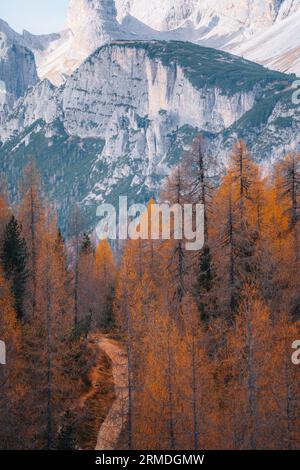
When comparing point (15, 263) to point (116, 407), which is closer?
point (116, 407)

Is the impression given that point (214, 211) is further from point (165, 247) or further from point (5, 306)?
point (5, 306)

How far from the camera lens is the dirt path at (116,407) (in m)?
34.2

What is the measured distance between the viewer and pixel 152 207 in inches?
2238

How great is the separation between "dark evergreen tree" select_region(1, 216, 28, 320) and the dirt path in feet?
23.9

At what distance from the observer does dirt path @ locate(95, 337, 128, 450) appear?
112 feet

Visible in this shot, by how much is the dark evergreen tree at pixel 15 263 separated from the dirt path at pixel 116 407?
7271 millimetres

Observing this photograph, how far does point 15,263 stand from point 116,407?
13096mm

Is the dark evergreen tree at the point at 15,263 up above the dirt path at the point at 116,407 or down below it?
above

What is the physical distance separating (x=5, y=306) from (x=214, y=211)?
1580cm

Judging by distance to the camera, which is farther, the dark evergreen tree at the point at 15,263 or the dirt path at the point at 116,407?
the dark evergreen tree at the point at 15,263

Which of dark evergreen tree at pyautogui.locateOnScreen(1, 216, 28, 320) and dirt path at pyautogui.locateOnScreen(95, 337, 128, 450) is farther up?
dark evergreen tree at pyautogui.locateOnScreen(1, 216, 28, 320)

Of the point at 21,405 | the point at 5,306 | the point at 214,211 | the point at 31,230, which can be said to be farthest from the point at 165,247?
the point at 21,405

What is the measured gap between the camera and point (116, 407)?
36969 mm

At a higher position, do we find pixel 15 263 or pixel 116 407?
pixel 15 263
